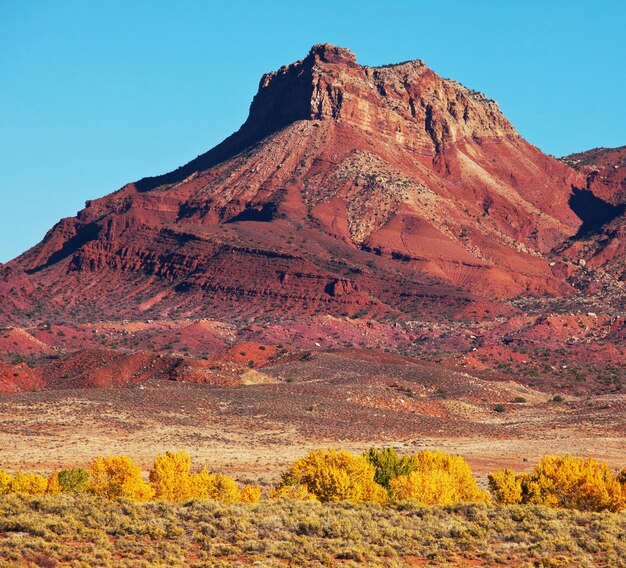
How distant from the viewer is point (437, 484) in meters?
31.8

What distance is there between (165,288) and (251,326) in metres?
25.4

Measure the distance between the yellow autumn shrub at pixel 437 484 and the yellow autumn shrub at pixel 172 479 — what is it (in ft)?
18.9

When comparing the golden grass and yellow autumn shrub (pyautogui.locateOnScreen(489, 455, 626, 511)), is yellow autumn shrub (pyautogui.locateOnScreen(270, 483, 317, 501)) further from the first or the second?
yellow autumn shrub (pyautogui.locateOnScreen(489, 455, 626, 511))

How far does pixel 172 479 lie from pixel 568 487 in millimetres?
11116

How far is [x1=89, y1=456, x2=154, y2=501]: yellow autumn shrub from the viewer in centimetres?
3167

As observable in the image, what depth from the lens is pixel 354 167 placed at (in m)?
166

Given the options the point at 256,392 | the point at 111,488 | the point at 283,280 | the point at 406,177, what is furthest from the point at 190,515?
the point at 406,177

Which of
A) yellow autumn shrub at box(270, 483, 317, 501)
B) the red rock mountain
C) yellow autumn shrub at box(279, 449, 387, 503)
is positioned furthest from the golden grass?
the red rock mountain

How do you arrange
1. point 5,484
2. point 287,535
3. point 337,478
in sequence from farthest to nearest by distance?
point 337,478
point 5,484
point 287,535

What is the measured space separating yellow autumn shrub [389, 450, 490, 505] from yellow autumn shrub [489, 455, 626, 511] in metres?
0.83

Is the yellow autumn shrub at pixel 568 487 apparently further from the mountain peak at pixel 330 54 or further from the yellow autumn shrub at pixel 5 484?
the mountain peak at pixel 330 54

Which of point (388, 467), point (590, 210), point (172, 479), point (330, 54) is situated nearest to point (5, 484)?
point (172, 479)

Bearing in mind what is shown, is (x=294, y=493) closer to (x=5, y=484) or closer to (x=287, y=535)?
(x=287, y=535)

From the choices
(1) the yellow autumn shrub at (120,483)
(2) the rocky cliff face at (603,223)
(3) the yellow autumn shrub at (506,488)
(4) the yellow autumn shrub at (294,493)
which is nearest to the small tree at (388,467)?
(3) the yellow autumn shrub at (506,488)
